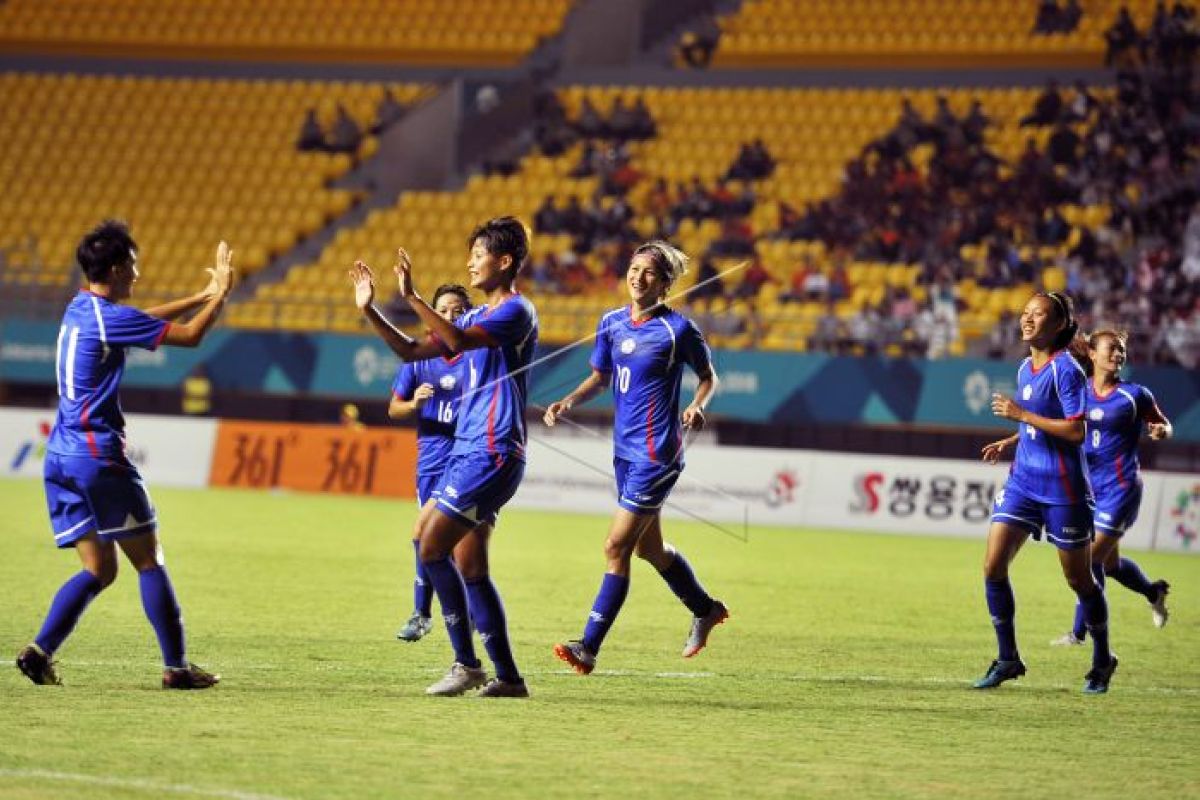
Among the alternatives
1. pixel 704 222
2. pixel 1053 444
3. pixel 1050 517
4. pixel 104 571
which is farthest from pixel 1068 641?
pixel 704 222

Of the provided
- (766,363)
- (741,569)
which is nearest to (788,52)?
(766,363)

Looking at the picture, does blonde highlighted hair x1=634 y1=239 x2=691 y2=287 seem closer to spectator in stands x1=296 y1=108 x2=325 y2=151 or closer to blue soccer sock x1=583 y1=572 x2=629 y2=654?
Answer: blue soccer sock x1=583 y1=572 x2=629 y2=654

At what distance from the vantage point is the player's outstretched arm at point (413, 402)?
11.7 m

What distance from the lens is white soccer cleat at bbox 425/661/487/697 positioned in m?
9.59

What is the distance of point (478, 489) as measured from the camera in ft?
30.6

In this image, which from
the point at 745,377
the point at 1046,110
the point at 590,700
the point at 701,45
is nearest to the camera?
the point at 590,700

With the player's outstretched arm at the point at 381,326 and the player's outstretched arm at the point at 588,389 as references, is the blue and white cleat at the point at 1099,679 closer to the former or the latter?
the player's outstretched arm at the point at 588,389

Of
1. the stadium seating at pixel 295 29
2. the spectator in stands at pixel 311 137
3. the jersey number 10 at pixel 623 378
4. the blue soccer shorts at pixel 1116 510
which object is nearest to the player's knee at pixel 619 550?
the jersey number 10 at pixel 623 378

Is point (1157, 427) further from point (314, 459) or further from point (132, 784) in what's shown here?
point (314, 459)

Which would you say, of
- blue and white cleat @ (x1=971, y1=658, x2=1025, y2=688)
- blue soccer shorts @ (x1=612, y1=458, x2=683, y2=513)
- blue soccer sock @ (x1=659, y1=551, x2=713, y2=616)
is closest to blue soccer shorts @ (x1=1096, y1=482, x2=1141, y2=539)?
blue and white cleat @ (x1=971, y1=658, x2=1025, y2=688)

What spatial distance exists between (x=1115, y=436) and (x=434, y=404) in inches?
190

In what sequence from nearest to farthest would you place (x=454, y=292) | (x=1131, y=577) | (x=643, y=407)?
(x=643, y=407) → (x=454, y=292) → (x=1131, y=577)

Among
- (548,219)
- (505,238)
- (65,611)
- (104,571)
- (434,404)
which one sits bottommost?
(65,611)

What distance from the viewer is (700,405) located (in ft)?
34.9
